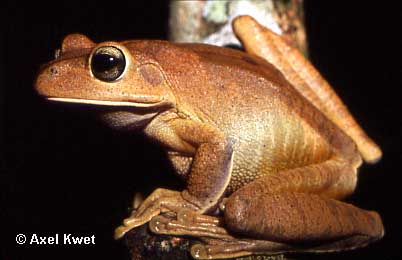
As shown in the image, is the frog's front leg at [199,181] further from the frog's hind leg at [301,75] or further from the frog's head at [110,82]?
the frog's hind leg at [301,75]

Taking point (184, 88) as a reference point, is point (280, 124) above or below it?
below

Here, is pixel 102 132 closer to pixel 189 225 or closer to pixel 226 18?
pixel 226 18

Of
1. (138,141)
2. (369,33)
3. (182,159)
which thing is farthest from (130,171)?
(369,33)

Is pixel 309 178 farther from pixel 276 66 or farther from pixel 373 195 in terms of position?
pixel 373 195

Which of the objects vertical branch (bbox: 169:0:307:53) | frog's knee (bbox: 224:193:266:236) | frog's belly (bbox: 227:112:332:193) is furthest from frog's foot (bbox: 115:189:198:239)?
vertical branch (bbox: 169:0:307:53)

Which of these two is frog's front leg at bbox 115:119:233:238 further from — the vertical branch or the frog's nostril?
the vertical branch

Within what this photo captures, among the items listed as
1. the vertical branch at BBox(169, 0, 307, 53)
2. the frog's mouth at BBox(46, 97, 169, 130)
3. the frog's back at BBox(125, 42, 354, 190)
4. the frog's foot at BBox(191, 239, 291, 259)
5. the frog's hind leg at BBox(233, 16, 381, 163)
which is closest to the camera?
the frog's foot at BBox(191, 239, 291, 259)
